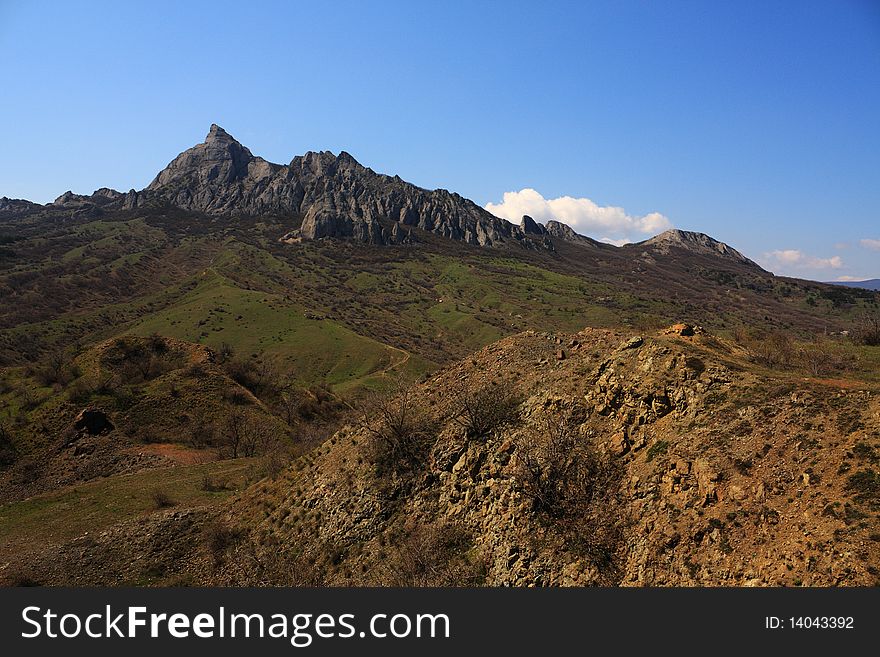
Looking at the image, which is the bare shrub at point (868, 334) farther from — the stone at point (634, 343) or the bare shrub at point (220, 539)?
the bare shrub at point (220, 539)

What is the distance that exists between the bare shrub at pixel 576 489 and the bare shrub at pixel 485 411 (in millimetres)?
2230

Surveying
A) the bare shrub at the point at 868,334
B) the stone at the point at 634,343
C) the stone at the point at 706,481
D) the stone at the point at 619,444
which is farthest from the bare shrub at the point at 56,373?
Result: the bare shrub at the point at 868,334

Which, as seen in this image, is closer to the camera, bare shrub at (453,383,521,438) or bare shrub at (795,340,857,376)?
bare shrub at (795,340,857,376)

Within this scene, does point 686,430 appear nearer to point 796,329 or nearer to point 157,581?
point 157,581

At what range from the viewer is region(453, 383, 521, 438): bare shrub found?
2327 centimetres

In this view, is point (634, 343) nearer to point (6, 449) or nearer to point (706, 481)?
point (706, 481)

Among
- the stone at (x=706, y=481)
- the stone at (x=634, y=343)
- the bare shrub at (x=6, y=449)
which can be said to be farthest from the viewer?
the bare shrub at (x=6, y=449)

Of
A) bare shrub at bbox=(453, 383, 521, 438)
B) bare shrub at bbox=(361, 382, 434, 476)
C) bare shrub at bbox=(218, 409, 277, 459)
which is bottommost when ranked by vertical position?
bare shrub at bbox=(218, 409, 277, 459)

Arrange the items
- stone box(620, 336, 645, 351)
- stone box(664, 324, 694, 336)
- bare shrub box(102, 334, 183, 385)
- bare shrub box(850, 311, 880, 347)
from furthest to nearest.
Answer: bare shrub box(102, 334, 183, 385), bare shrub box(850, 311, 880, 347), stone box(664, 324, 694, 336), stone box(620, 336, 645, 351)

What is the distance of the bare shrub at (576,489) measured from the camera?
54.2ft

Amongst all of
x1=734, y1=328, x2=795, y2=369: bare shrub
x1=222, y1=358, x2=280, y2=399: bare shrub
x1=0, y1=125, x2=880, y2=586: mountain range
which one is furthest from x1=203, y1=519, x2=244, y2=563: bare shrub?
x1=222, y1=358, x2=280, y2=399: bare shrub

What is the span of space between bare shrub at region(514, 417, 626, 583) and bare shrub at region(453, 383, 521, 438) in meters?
2.23

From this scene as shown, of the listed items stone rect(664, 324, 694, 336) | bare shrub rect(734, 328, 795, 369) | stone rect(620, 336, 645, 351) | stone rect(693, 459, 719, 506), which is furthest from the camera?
stone rect(664, 324, 694, 336)

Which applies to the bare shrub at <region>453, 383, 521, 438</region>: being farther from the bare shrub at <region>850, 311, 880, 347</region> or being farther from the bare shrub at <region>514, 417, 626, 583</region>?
the bare shrub at <region>850, 311, 880, 347</region>
